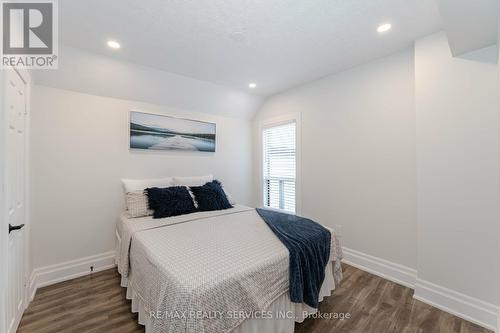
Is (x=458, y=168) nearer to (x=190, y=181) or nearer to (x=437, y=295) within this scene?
(x=437, y=295)

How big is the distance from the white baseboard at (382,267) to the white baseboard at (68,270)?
312cm

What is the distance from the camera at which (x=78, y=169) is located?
2576 millimetres

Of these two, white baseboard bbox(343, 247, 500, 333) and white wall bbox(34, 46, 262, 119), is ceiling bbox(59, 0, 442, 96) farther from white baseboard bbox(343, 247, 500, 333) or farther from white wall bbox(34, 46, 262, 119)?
white baseboard bbox(343, 247, 500, 333)

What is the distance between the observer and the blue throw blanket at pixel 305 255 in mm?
1547

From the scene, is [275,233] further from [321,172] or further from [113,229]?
[113,229]

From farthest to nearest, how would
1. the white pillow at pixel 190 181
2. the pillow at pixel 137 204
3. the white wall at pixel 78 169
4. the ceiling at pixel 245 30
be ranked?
the white pillow at pixel 190 181
the pillow at pixel 137 204
the white wall at pixel 78 169
the ceiling at pixel 245 30

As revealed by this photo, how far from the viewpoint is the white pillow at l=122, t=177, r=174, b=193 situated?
276cm

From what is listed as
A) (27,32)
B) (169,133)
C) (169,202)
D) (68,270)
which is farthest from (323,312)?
(27,32)

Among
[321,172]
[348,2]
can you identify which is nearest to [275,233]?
[321,172]

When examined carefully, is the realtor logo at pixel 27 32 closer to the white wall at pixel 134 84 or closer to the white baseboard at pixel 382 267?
the white wall at pixel 134 84

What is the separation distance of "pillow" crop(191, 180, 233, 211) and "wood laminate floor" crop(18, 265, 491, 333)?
1.24 m

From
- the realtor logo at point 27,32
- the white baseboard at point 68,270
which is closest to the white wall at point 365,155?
the white baseboard at point 68,270

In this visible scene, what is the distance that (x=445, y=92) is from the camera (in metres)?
1.98

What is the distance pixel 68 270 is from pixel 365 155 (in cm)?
381
